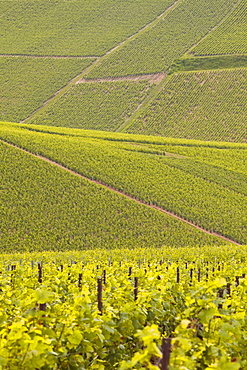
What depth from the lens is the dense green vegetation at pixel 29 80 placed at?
109812 millimetres

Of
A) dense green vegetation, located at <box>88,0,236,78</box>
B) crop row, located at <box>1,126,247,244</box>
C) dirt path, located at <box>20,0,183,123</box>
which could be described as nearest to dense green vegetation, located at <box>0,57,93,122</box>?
dirt path, located at <box>20,0,183,123</box>

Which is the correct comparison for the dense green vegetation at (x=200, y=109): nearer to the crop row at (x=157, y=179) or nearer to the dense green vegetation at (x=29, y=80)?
the dense green vegetation at (x=29, y=80)

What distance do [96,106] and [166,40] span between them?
1326 inches

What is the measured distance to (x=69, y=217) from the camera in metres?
46.0

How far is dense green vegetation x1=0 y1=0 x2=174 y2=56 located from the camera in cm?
13438

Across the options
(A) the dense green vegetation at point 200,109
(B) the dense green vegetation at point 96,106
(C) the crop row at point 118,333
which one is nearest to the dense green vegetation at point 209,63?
(A) the dense green vegetation at point 200,109

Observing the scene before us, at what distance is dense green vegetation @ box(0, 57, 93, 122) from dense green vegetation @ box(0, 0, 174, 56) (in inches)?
211

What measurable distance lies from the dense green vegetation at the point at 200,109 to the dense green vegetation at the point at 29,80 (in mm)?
26078

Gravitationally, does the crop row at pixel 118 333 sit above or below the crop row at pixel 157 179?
below

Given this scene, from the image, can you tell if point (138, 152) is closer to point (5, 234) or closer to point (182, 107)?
point (5, 234)

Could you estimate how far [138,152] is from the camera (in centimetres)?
6381

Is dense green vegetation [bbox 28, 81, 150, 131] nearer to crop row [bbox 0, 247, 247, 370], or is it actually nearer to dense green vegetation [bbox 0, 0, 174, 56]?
dense green vegetation [bbox 0, 0, 174, 56]

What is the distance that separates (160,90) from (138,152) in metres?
43.6

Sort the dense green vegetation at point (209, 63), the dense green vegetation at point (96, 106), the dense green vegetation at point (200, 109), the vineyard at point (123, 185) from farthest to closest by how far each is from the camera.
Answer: the dense green vegetation at point (209, 63) → the dense green vegetation at point (96, 106) → the dense green vegetation at point (200, 109) → the vineyard at point (123, 185)
